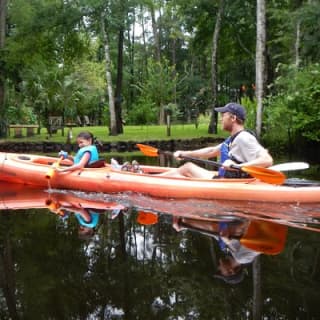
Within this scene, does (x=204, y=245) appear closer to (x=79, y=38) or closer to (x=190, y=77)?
(x=79, y=38)

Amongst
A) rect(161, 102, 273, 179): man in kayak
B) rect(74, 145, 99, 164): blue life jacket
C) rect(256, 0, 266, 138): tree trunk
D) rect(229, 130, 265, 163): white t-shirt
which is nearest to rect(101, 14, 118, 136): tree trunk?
rect(256, 0, 266, 138): tree trunk

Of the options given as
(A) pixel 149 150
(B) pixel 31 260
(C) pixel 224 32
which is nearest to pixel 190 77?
(C) pixel 224 32

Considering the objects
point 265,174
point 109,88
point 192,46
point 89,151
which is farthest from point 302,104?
point 192,46

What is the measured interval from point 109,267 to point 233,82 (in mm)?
28249

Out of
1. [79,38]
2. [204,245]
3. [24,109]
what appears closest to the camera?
[204,245]

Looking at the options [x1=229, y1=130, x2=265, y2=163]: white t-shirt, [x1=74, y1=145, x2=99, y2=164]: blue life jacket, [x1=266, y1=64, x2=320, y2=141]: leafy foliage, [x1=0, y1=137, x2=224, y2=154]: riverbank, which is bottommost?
[x1=0, y1=137, x2=224, y2=154]: riverbank

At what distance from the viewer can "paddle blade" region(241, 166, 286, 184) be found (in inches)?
266

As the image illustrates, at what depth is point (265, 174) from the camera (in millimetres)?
6801

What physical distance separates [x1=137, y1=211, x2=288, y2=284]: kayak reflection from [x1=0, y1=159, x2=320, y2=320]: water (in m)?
0.02

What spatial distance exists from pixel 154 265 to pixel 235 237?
1.29 meters

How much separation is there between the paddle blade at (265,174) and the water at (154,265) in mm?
416

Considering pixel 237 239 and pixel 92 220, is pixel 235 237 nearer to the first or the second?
pixel 237 239

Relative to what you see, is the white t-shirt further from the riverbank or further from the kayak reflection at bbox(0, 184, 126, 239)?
the riverbank

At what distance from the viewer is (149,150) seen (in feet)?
30.5
